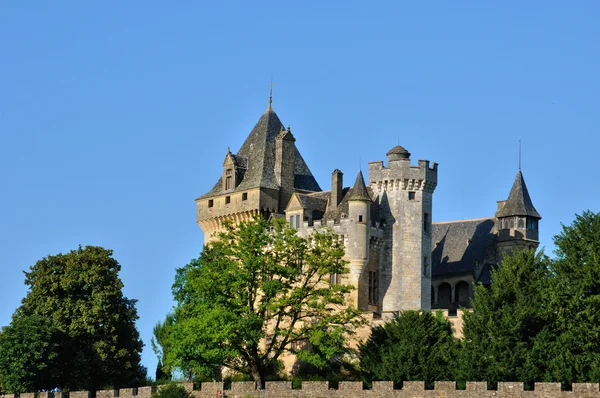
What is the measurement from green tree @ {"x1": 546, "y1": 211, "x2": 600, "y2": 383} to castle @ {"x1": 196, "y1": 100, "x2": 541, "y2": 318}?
15.7 meters

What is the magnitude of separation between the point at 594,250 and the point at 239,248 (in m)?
19.1

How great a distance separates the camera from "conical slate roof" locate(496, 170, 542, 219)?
96625mm

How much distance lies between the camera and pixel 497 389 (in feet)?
229

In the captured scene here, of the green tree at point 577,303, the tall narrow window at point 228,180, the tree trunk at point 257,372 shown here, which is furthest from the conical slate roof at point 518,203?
the tree trunk at point 257,372

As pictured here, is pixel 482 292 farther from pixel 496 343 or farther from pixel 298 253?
pixel 298 253

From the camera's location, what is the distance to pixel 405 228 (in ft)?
294

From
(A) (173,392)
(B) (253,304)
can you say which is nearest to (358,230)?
(B) (253,304)

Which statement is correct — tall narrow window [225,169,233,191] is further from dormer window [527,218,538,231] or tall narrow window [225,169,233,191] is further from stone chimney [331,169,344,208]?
dormer window [527,218,538,231]

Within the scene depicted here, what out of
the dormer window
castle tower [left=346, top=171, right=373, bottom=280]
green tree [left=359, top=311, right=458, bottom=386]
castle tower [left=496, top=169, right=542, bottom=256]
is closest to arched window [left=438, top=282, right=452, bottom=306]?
castle tower [left=496, top=169, right=542, bottom=256]

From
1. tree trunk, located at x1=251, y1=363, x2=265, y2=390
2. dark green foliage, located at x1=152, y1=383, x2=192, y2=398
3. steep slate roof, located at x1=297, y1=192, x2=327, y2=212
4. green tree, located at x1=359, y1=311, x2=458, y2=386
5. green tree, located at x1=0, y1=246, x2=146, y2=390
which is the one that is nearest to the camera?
Answer: green tree, located at x1=359, y1=311, x2=458, y2=386

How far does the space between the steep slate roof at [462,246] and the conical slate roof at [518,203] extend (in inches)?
79.4

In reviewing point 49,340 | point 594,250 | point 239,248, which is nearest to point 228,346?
point 239,248

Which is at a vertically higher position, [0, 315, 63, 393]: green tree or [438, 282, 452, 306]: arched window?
[438, 282, 452, 306]: arched window

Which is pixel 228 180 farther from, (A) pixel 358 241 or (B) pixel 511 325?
(B) pixel 511 325
